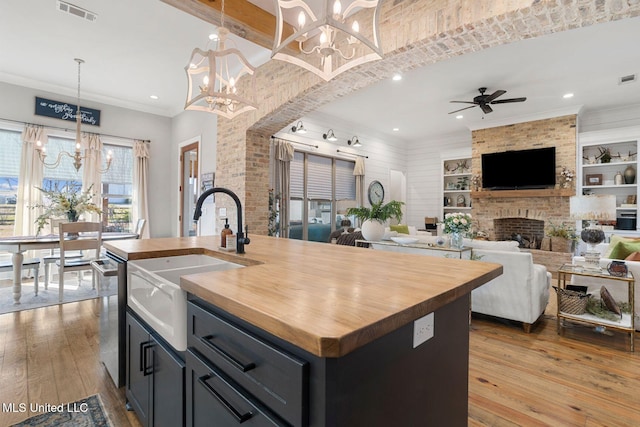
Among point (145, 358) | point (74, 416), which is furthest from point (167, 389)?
point (74, 416)

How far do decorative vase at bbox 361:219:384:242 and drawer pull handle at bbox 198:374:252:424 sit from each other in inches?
117

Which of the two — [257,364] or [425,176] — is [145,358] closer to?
[257,364]

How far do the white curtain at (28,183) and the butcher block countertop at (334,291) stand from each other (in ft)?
17.7

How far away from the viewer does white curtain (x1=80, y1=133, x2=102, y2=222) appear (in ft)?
18.5

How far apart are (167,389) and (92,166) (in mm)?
5847

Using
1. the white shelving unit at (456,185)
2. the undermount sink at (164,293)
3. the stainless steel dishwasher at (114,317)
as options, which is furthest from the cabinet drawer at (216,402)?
the white shelving unit at (456,185)

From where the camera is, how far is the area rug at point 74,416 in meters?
1.78

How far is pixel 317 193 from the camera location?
657 centimetres

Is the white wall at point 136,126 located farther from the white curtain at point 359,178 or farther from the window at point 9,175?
the white curtain at point 359,178

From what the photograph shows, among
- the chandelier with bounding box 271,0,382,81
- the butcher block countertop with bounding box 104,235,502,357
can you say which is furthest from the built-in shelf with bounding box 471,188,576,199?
the butcher block countertop with bounding box 104,235,502,357

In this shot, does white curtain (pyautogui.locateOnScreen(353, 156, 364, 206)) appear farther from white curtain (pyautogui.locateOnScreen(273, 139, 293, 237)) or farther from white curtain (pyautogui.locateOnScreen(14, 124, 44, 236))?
white curtain (pyautogui.locateOnScreen(14, 124, 44, 236))

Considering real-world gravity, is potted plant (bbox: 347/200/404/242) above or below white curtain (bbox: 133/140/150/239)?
below

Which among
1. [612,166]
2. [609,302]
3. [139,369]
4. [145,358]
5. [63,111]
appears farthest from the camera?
[612,166]

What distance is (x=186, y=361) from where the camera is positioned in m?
1.18
